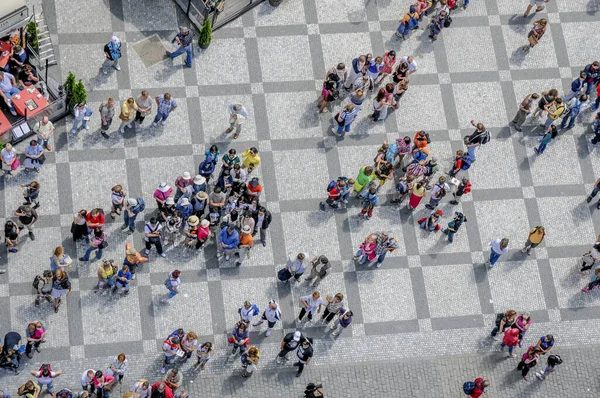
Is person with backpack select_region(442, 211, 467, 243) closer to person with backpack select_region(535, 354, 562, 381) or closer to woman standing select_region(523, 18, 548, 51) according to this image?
→ person with backpack select_region(535, 354, 562, 381)

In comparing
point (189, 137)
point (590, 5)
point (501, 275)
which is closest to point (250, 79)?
point (189, 137)

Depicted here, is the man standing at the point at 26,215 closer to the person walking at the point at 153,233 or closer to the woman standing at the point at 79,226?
the woman standing at the point at 79,226

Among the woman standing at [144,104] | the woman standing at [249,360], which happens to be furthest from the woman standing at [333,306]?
the woman standing at [144,104]

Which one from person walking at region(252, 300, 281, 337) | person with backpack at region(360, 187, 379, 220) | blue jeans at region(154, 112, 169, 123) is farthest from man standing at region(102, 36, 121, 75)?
person walking at region(252, 300, 281, 337)

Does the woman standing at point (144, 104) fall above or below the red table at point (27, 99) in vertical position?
below

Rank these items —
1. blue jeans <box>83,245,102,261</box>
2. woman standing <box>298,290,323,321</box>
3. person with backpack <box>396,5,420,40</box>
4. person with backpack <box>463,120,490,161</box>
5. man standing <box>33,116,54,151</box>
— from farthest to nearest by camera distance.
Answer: person with backpack <box>396,5,420,40</box> → person with backpack <box>463,120,490,161</box> → man standing <box>33,116,54,151</box> → blue jeans <box>83,245,102,261</box> → woman standing <box>298,290,323,321</box>

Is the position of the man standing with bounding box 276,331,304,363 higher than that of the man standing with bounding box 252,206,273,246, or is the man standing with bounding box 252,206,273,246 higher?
the man standing with bounding box 252,206,273,246

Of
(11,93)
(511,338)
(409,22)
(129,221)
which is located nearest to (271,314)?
(129,221)

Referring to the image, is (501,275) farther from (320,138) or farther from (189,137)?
(189,137)
